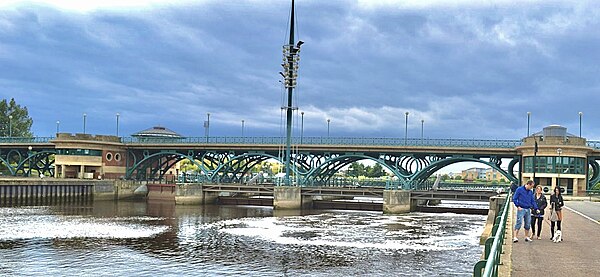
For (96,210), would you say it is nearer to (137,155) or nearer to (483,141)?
(137,155)

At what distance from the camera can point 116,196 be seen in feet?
288

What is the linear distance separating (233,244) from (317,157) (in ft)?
147

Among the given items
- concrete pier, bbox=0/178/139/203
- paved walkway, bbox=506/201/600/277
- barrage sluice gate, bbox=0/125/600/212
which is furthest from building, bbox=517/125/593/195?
concrete pier, bbox=0/178/139/203

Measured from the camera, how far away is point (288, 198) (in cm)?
7456

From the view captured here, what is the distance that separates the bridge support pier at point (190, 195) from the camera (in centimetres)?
7969

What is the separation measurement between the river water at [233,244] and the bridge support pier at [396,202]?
2795 millimetres

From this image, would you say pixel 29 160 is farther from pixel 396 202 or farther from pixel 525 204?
pixel 525 204

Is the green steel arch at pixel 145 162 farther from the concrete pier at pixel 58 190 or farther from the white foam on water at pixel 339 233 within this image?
the white foam on water at pixel 339 233

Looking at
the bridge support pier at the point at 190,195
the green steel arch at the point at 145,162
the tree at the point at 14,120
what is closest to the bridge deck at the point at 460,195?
the bridge support pier at the point at 190,195

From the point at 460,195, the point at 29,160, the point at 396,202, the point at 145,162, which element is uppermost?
the point at 145,162

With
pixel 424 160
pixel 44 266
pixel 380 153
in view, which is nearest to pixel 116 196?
pixel 380 153

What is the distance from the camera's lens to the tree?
142875 mm

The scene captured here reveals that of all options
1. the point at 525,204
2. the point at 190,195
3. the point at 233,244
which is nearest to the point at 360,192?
the point at 190,195

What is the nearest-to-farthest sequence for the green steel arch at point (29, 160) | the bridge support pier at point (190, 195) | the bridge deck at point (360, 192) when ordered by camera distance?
the bridge deck at point (360, 192), the bridge support pier at point (190, 195), the green steel arch at point (29, 160)
